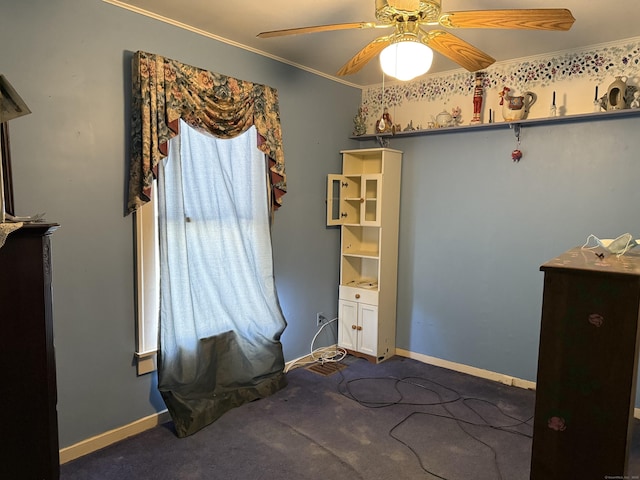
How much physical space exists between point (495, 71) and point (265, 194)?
6.44ft

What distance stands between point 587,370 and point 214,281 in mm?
2121

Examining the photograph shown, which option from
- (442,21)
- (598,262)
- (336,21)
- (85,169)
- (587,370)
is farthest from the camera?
(336,21)

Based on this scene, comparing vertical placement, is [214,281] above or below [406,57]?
below

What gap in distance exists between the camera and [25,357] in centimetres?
144

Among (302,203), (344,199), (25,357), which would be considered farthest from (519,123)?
(25,357)

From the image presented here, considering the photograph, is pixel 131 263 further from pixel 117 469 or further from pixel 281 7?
pixel 281 7

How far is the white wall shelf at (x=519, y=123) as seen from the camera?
9.32ft

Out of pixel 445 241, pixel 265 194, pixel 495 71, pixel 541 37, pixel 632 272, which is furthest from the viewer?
pixel 445 241

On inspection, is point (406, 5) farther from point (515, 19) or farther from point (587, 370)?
point (587, 370)

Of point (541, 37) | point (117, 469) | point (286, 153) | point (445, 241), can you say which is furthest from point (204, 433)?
point (541, 37)

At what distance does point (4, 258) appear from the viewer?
1.38 m

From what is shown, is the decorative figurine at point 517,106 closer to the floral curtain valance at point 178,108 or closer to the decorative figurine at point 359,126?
the decorative figurine at point 359,126

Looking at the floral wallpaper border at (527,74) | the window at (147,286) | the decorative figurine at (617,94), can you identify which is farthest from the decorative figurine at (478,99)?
the window at (147,286)

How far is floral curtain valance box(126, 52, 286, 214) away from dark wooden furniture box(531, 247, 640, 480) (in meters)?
2.02
